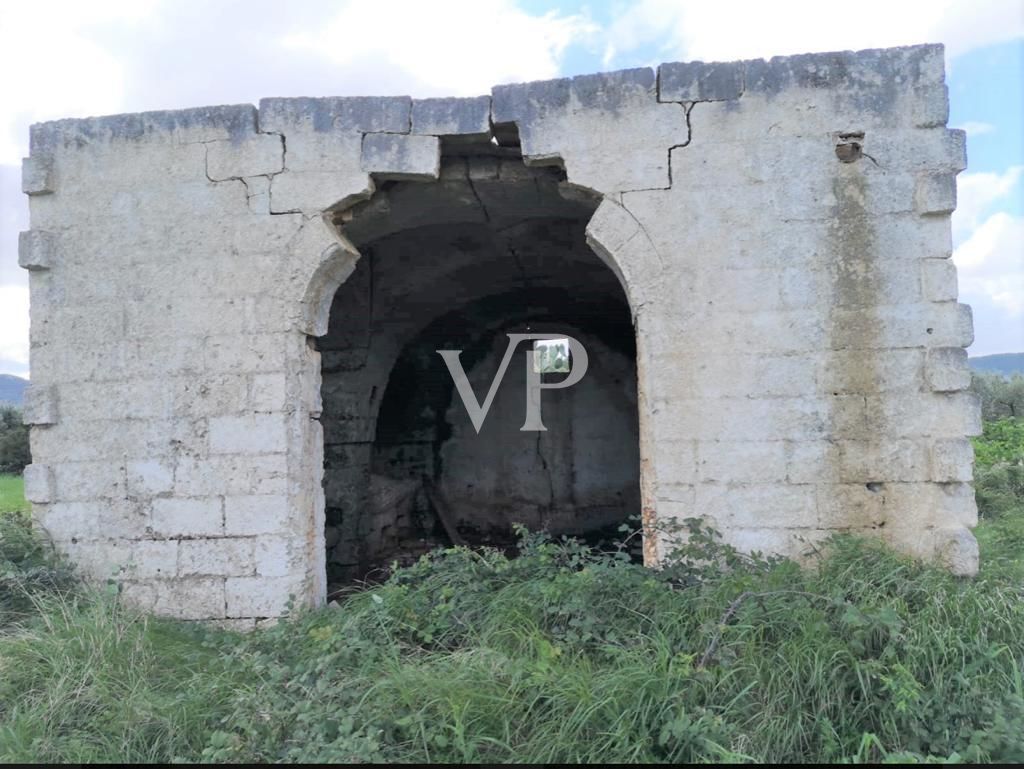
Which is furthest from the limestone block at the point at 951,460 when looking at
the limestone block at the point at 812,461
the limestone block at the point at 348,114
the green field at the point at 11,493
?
the green field at the point at 11,493

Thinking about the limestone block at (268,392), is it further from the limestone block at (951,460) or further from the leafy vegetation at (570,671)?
the limestone block at (951,460)

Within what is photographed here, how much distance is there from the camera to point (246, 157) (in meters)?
4.38

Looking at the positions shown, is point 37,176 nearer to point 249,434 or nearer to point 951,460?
point 249,434

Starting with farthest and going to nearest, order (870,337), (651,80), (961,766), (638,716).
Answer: (651,80)
(870,337)
(638,716)
(961,766)

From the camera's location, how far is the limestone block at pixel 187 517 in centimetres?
422

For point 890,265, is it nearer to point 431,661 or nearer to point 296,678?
point 431,661

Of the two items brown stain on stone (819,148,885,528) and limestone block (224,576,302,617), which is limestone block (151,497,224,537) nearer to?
limestone block (224,576,302,617)

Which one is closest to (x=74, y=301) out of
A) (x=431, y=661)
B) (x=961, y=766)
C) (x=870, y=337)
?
(x=431, y=661)

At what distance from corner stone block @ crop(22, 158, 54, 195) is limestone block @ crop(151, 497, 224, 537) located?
2137mm

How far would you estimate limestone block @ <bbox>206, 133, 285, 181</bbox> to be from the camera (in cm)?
435

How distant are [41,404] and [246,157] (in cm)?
200

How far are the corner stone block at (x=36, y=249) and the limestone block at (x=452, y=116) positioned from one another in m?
2.45

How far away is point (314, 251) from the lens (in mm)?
4309

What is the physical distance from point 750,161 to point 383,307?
416 centimetres
